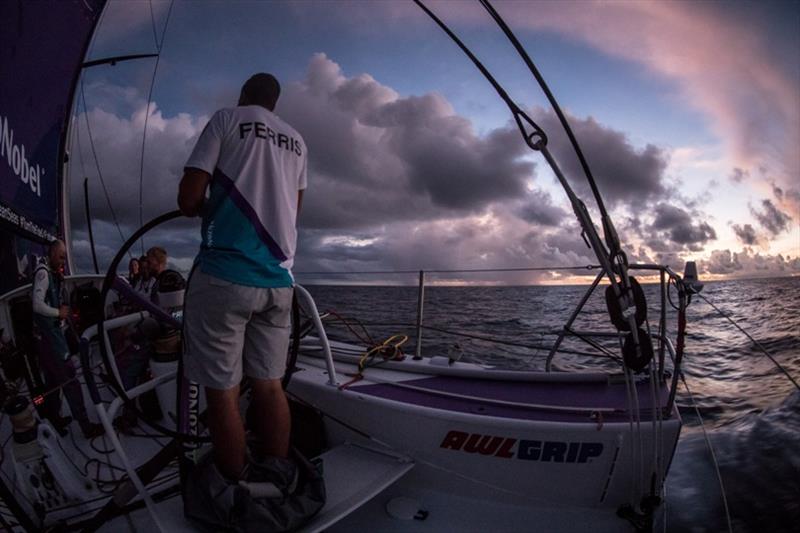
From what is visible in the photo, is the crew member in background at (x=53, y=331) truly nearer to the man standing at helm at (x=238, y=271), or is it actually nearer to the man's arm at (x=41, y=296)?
the man's arm at (x=41, y=296)

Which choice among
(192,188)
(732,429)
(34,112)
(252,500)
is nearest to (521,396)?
(252,500)

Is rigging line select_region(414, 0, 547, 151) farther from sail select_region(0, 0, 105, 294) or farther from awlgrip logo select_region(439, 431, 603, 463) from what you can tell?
sail select_region(0, 0, 105, 294)

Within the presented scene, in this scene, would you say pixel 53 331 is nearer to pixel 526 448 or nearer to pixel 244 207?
pixel 244 207

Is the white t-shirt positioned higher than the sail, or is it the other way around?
the sail

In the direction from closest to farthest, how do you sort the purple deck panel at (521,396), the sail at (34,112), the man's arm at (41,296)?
the purple deck panel at (521,396) < the man's arm at (41,296) < the sail at (34,112)

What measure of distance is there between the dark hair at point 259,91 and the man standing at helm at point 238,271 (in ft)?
0.19

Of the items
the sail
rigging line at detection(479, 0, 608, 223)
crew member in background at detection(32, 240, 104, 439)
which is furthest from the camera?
the sail

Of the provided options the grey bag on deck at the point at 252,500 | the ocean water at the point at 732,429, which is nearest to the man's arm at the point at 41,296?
the ocean water at the point at 732,429

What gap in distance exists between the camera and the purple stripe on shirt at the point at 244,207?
144cm

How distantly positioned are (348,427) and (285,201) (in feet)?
4.38

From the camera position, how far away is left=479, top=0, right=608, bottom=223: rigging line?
4.46 ft

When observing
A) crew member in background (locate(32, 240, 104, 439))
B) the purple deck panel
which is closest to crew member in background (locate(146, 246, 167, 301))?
crew member in background (locate(32, 240, 104, 439))

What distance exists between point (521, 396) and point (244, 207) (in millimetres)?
1687

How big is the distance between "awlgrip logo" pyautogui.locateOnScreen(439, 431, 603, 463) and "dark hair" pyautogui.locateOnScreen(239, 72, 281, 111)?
171 centimetres
